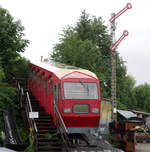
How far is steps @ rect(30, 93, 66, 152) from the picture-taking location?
17000 millimetres

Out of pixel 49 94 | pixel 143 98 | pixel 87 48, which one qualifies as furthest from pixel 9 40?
pixel 143 98

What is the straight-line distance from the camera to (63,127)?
16.9m

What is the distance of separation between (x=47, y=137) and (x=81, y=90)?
9.47ft

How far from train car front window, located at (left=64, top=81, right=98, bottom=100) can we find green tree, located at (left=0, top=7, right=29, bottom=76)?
11.0 m

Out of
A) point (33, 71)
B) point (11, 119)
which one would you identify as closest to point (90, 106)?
point (11, 119)

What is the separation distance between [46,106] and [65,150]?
16.7 ft

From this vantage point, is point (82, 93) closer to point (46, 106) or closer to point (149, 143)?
point (46, 106)

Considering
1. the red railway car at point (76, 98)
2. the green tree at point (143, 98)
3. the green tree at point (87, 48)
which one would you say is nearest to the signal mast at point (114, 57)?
the green tree at point (87, 48)

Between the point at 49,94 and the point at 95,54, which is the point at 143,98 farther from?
the point at 49,94

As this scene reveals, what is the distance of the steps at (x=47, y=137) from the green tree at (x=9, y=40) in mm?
8900

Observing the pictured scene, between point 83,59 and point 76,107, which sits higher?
point 83,59

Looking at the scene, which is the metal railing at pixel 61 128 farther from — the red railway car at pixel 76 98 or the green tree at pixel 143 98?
the green tree at pixel 143 98

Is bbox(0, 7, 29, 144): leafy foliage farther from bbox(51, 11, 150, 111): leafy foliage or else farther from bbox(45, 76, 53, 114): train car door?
bbox(51, 11, 150, 111): leafy foliage

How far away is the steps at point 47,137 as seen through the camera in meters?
17.0
